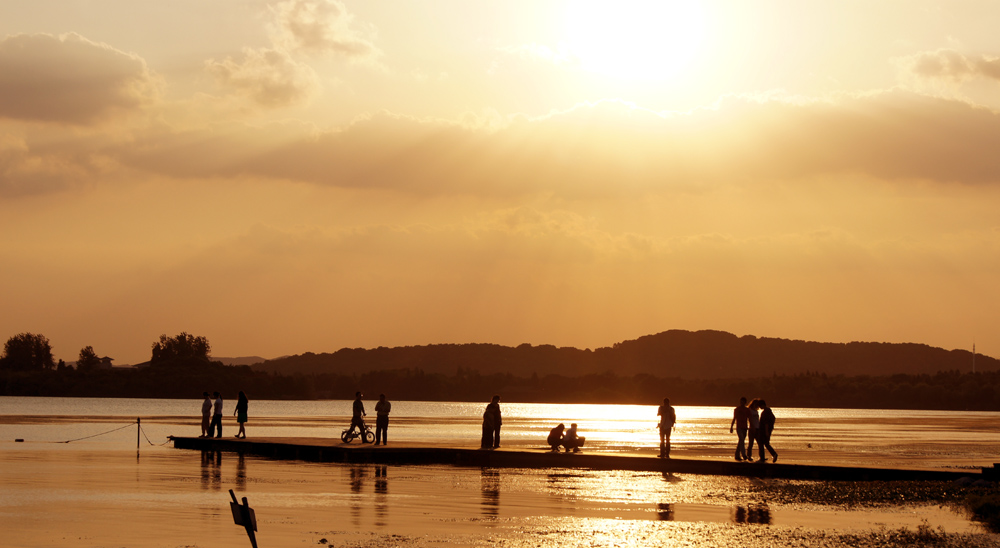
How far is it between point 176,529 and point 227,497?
5.13 metres

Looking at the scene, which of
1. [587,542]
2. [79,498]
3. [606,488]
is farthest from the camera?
[606,488]

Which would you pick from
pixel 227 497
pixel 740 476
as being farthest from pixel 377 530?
pixel 740 476

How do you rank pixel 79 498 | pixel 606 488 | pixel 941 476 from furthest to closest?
1. pixel 941 476
2. pixel 606 488
3. pixel 79 498

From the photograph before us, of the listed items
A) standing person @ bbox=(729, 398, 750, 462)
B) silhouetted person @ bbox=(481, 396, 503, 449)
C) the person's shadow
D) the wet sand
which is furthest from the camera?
silhouetted person @ bbox=(481, 396, 503, 449)

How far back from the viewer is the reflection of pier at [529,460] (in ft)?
97.2

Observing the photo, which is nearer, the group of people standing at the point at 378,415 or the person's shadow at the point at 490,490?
the person's shadow at the point at 490,490

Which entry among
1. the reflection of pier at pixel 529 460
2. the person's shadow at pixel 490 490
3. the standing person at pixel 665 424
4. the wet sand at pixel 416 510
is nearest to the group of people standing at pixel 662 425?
the standing person at pixel 665 424

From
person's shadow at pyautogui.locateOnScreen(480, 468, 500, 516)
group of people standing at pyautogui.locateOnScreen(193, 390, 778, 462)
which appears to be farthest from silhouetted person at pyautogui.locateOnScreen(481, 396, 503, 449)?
person's shadow at pyautogui.locateOnScreen(480, 468, 500, 516)

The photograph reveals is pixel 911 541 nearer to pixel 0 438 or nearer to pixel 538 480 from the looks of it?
pixel 538 480

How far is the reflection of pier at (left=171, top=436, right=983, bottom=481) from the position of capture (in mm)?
29641

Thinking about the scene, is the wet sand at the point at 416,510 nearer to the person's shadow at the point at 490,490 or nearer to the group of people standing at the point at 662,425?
the person's shadow at the point at 490,490

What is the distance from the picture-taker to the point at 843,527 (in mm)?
19344

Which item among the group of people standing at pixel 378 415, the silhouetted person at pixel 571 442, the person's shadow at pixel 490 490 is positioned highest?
the group of people standing at pixel 378 415

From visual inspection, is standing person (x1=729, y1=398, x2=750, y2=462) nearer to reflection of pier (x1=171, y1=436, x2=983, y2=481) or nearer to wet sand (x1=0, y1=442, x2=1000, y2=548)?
reflection of pier (x1=171, y1=436, x2=983, y2=481)
